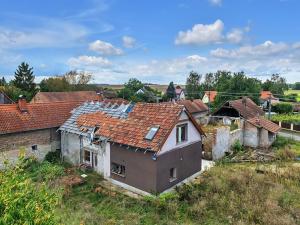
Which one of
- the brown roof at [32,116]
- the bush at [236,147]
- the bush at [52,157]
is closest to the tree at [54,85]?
the brown roof at [32,116]

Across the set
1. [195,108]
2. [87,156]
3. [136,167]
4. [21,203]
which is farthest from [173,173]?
[195,108]

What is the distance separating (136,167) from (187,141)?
4.74m

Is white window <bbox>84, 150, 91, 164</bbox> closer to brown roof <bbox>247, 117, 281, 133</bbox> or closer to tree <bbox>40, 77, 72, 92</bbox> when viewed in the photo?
brown roof <bbox>247, 117, 281, 133</bbox>

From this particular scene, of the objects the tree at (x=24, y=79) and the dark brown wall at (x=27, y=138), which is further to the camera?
the tree at (x=24, y=79)

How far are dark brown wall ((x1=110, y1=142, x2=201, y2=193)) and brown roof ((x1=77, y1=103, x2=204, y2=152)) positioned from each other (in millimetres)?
696

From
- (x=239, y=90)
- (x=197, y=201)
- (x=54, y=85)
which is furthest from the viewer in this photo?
(x=54, y=85)

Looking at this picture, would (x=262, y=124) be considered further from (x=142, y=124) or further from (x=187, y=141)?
(x=142, y=124)

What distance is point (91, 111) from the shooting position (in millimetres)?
25578

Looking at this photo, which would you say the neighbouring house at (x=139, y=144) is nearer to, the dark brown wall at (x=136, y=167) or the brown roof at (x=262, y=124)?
the dark brown wall at (x=136, y=167)

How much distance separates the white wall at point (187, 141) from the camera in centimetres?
1933

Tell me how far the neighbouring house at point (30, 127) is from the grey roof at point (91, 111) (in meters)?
1.30

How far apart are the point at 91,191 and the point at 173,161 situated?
6.11 meters

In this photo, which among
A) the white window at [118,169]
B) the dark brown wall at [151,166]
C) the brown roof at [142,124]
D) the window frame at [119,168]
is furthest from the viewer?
the white window at [118,169]

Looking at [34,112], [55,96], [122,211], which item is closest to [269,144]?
[122,211]
